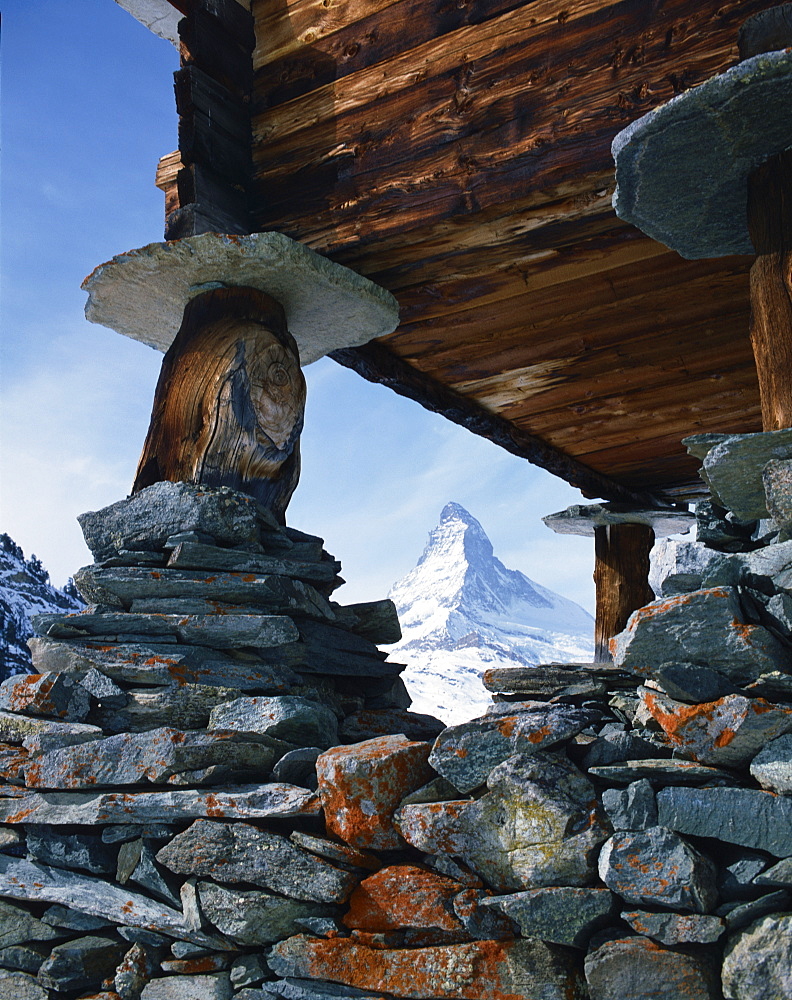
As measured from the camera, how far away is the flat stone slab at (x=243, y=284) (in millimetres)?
4086

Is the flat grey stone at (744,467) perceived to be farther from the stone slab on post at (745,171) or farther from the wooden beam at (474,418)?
the wooden beam at (474,418)

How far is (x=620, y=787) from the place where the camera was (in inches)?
93.7

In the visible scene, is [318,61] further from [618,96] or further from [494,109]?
[618,96]

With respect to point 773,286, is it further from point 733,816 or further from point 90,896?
point 90,896

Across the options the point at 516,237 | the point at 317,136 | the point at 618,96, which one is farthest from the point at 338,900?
the point at 317,136

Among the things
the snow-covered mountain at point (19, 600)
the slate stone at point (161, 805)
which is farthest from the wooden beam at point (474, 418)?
the slate stone at point (161, 805)

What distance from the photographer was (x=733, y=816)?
218 centimetres

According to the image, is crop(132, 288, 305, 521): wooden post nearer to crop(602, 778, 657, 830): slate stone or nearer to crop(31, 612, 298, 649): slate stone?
crop(31, 612, 298, 649): slate stone

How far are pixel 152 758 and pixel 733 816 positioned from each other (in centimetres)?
194

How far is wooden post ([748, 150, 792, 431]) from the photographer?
2930 millimetres

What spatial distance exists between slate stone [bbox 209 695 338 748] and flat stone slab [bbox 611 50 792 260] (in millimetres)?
2234

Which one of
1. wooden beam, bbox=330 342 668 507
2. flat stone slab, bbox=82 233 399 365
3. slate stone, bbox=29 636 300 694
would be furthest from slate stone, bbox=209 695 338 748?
wooden beam, bbox=330 342 668 507

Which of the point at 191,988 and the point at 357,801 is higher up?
the point at 357,801

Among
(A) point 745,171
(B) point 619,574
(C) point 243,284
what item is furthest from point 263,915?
(B) point 619,574
